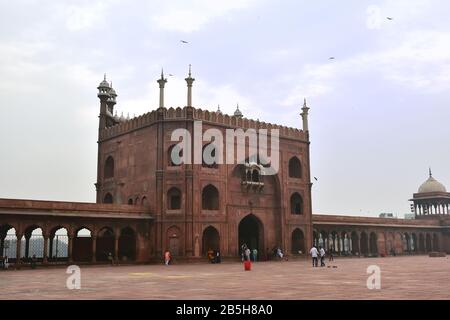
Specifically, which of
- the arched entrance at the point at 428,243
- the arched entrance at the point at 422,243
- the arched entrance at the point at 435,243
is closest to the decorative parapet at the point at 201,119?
the arched entrance at the point at 422,243

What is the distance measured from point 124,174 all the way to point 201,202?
611 cm

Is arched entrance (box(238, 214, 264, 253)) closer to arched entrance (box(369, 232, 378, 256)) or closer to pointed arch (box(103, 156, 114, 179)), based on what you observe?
pointed arch (box(103, 156, 114, 179))

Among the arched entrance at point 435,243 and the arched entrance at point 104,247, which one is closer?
the arched entrance at point 104,247

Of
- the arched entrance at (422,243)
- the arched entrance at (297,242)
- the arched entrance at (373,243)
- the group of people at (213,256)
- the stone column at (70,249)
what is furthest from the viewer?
the arched entrance at (422,243)

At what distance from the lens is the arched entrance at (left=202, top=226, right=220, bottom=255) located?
31.8 m

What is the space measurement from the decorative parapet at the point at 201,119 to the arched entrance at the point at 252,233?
6.35 metres

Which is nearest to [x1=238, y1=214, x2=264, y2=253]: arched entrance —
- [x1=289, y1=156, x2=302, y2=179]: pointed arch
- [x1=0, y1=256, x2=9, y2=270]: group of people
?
[x1=289, y1=156, x2=302, y2=179]: pointed arch

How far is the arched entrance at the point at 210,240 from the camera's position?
31.8 meters

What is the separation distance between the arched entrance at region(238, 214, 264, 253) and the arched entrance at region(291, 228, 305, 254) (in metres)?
3.16

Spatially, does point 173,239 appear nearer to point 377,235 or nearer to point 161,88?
point 161,88

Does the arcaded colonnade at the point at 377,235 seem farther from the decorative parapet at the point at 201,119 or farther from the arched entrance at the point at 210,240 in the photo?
the arched entrance at the point at 210,240

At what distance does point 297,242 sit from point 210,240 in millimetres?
8225
